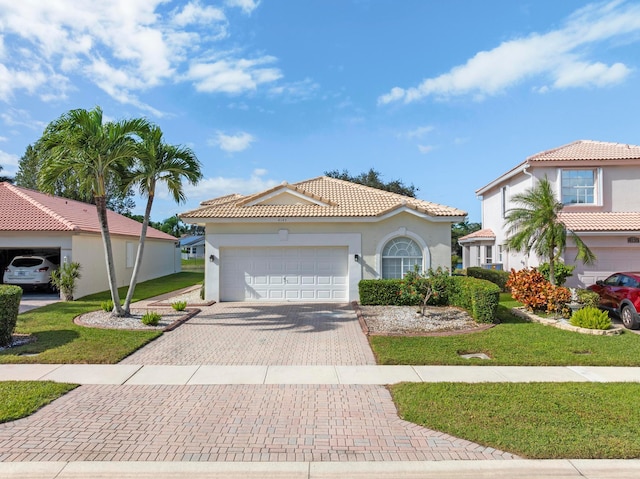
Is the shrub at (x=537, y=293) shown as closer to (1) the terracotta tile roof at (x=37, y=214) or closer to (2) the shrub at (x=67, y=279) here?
(2) the shrub at (x=67, y=279)

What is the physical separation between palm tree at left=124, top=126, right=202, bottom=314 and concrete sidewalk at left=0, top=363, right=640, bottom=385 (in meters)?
5.14

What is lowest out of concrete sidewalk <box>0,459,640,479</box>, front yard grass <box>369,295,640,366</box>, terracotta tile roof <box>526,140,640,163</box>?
Answer: concrete sidewalk <box>0,459,640,479</box>

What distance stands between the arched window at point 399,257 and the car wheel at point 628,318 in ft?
21.5

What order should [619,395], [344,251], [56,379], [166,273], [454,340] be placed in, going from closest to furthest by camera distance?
[619,395]
[56,379]
[454,340]
[344,251]
[166,273]

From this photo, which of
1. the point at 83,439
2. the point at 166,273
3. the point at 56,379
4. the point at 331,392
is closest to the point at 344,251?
the point at 331,392

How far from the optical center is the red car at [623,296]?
10984mm

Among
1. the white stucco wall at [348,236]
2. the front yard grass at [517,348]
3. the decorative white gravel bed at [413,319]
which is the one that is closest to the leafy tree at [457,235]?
the white stucco wall at [348,236]

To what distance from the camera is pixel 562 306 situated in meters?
12.1

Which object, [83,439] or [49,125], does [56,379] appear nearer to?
[83,439]

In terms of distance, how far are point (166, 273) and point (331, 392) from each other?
2705 cm

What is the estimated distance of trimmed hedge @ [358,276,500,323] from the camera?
1128cm

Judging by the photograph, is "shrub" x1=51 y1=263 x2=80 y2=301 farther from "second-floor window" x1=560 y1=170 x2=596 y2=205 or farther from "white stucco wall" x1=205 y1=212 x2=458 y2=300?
A: "second-floor window" x1=560 y1=170 x2=596 y2=205

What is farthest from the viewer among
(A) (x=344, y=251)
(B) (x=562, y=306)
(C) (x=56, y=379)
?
(A) (x=344, y=251)

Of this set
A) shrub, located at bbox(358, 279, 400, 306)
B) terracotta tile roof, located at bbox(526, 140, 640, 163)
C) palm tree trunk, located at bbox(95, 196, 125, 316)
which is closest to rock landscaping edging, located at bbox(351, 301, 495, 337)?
shrub, located at bbox(358, 279, 400, 306)
